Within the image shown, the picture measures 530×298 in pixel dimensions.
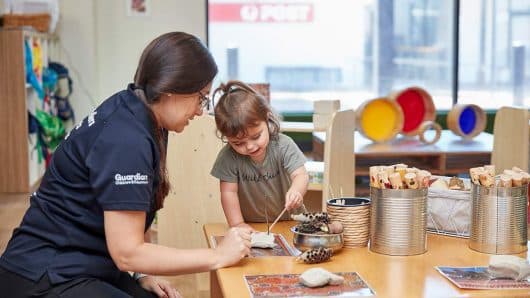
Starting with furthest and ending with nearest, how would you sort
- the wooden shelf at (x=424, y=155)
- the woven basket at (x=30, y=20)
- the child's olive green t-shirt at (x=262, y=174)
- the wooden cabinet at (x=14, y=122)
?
the woven basket at (x=30, y=20), the wooden cabinet at (x=14, y=122), the wooden shelf at (x=424, y=155), the child's olive green t-shirt at (x=262, y=174)

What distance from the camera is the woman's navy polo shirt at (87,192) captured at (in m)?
1.58

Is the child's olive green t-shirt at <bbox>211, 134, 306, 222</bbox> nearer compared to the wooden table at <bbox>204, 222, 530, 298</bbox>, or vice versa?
the wooden table at <bbox>204, 222, 530, 298</bbox>

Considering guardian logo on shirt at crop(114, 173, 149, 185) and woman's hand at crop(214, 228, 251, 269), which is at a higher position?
guardian logo on shirt at crop(114, 173, 149, 185)

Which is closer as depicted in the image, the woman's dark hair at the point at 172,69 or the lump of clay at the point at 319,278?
the lump of clay at the point at 319,278

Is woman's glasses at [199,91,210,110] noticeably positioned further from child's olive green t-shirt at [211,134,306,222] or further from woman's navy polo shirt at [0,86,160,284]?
child's olive green t-shirt at [211,134,306,222]

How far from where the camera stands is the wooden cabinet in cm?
549

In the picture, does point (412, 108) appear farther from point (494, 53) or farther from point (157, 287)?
point (157, 287)

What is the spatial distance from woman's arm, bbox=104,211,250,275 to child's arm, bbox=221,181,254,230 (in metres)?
0.49

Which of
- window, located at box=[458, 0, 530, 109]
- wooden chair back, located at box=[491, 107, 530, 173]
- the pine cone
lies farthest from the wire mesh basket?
window, located at box=[458, 0, 530, 109]

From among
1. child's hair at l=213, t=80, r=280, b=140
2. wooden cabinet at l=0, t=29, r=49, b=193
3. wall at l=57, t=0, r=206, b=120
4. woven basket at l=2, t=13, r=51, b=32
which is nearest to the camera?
child's hair at l=213, t=80, r=280, b=140

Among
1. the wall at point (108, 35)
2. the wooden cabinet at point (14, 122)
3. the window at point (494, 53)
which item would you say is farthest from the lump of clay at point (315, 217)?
the window at point (494, 53)

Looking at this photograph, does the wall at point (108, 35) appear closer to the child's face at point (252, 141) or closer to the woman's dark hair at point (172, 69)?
the child's face at point (252, 141)

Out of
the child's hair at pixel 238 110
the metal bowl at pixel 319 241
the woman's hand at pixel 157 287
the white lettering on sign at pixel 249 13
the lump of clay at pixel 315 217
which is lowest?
the woman's hand at pixel 157 287

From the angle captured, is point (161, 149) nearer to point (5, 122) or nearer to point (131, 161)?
point (131, 161)
